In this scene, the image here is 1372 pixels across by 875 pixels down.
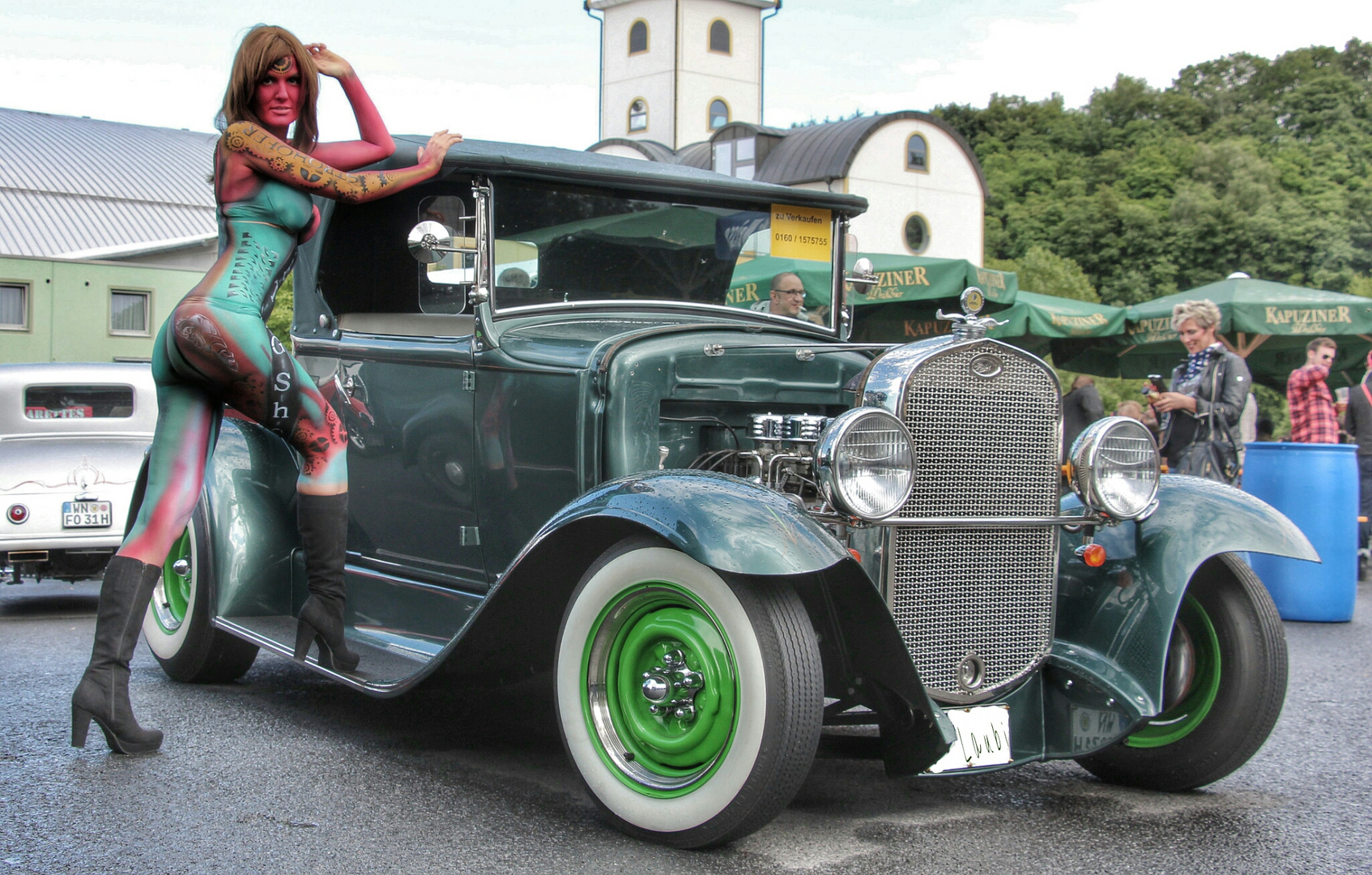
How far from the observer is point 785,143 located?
3900 cm

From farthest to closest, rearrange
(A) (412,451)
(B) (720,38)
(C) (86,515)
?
(B) (720,38), (C) (86,515), (A) (412,451)

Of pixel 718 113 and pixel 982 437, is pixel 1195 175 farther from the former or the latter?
pixel 982 437

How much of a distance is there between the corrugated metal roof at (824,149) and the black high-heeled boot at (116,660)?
33.4 metres

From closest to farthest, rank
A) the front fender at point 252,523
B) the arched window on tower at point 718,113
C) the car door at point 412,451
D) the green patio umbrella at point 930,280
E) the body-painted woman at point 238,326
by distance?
the body-painted woman at point 238,326
the car door at point 412,451
the front fender at point 252,523
the green patio umbrella at point 930,280
the arched window on tower at point 718,113

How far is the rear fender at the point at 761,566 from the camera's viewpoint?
2.70 m

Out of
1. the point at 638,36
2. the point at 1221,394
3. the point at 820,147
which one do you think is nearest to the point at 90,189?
the point at 820,147

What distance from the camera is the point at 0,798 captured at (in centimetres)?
317

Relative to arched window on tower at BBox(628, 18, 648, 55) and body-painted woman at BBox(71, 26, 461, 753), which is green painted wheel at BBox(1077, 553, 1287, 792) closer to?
body-painted woman at BBox(71, 26, 461, 753)

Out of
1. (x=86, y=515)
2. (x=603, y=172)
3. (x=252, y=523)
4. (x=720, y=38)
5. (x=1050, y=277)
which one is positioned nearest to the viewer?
(x=603, y=172)

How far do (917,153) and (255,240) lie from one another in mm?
36777

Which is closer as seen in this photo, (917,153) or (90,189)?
(90,189)

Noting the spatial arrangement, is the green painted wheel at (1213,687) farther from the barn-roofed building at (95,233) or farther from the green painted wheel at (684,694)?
the barn-roofed building at (95,233)

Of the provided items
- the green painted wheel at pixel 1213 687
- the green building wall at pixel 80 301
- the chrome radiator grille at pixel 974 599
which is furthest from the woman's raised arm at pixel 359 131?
the green building wall at pixel 80 301

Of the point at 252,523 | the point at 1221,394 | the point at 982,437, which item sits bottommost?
the point at 252,523
